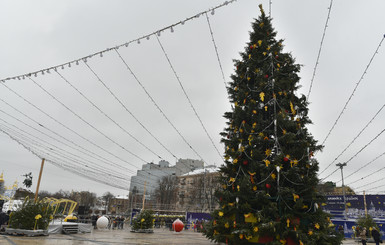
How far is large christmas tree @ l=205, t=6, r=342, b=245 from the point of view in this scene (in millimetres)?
8047

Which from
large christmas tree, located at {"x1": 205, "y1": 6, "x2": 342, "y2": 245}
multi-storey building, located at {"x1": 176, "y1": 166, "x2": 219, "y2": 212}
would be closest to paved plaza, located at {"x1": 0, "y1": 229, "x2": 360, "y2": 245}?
large christmas tree, located at {"x1": 205, "y1": 6, "x2": 342, "y2": 245}

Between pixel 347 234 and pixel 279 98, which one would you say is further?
pixel 347 234

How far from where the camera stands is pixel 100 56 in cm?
833

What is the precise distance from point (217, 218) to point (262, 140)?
132 inches

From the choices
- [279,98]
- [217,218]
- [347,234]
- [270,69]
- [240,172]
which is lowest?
[347,234]

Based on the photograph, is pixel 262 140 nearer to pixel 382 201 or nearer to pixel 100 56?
pixel 100 56

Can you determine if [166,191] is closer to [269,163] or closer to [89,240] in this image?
[89,240]

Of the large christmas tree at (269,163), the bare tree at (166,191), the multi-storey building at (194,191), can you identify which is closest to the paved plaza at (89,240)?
the large christmas tree at (269,163)

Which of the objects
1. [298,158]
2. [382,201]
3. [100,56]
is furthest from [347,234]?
[100,56]

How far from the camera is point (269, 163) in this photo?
28.2ft

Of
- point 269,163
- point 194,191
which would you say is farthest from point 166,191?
point 269,163

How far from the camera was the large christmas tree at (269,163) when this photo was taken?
26.4 feet

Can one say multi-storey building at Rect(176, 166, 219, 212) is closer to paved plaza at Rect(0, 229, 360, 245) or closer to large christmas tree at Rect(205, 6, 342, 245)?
paved plaza at Rect(0, 229, 360, 245)

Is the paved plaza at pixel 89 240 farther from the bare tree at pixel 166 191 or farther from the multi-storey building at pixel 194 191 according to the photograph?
the bare tree at pixel 166 191
